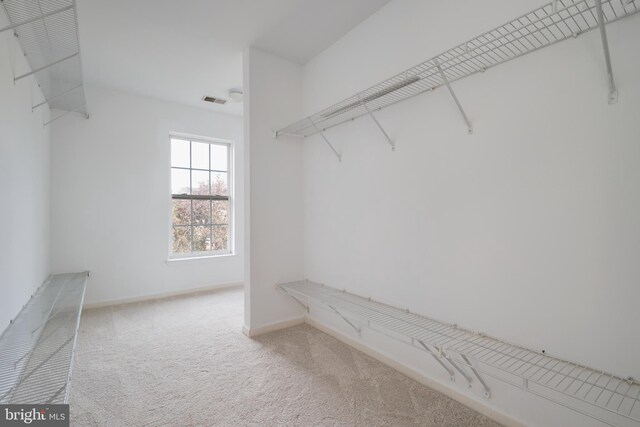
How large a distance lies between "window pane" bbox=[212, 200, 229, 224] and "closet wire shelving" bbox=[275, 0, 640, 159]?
87.6 inches

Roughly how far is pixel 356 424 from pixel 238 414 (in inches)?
25.7

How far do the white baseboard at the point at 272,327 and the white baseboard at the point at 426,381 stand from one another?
217 mm

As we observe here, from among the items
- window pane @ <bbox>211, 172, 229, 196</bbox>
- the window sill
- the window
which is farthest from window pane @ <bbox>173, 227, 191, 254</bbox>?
window pane @ <bbox>211, 172, 229, 196</bbox>

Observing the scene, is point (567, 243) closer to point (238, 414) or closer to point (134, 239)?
point (238, 414)

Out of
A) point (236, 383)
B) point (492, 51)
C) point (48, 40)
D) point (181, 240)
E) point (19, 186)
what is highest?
point (48, 40)

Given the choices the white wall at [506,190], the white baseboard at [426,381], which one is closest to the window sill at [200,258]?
the white baseboard at [426,381]

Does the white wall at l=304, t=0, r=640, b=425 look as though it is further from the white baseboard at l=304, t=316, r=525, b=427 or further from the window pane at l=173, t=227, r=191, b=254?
the window pane at l=173, t=227, r=191, b=254

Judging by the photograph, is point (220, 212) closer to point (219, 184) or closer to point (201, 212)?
point (201, 212)

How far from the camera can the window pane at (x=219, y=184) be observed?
4.44 meters

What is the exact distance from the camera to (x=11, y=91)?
1863mm

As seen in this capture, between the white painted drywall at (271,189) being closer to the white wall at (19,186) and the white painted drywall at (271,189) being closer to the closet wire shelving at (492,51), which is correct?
the closet wire shelving at (492,51)

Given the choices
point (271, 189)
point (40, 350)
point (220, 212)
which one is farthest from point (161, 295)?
point (40, 350)

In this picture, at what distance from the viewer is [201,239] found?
171 inches

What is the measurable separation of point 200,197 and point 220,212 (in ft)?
1.19
